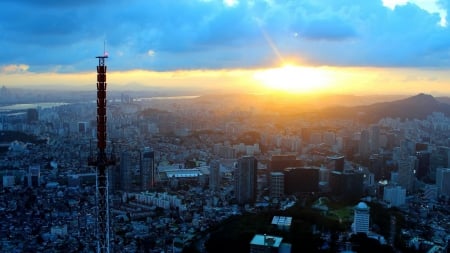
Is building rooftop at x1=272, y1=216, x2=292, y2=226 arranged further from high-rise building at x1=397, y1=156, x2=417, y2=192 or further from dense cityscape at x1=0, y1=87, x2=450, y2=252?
high-rise building at x1=397, y1=156, x2=417, y2=192

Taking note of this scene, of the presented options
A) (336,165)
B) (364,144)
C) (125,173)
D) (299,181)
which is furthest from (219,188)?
(364,144)

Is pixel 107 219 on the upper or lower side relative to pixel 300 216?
upper

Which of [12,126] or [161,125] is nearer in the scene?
[12,126]

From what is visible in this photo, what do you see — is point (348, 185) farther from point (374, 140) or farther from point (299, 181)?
point (374, 140)

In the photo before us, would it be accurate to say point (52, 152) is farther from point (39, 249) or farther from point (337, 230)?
point (337, 230)

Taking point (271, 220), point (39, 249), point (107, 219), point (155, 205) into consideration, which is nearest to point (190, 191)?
point (155, 205)

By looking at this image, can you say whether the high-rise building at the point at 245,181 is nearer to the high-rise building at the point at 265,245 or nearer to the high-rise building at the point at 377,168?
the high-rise building at the point at 265,245

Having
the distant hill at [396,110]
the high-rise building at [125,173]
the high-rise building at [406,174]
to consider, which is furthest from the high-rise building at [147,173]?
the distant hill at [396,110]
